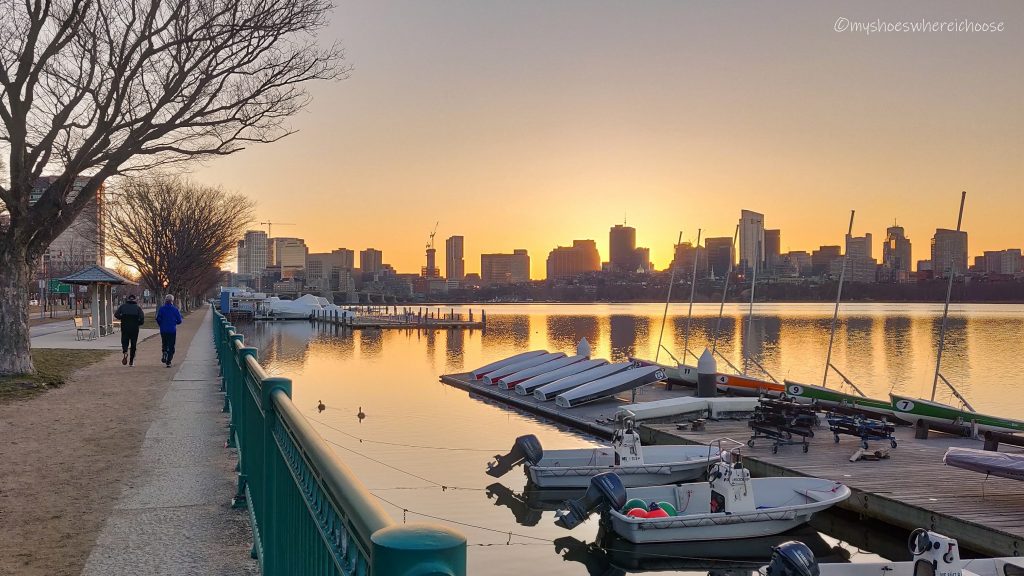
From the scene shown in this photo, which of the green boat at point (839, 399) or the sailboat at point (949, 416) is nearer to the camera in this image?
the sailboat at point (949, 416)

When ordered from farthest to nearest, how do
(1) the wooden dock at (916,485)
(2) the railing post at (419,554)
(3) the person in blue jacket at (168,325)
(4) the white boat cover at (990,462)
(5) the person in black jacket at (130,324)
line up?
(5) the person in black jacket at (130,324) → (3) the person in blue jacket at (168,325) → (4) the white boat cover at (990,462) → (1) the wooden dock at (916,485) → (2) the railing post at (419,554)

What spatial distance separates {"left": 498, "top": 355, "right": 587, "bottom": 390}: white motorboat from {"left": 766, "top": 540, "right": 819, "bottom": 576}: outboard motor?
84.1 feet

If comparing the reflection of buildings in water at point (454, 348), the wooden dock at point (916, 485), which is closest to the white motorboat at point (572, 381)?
the wooden dock at point (916, 485)

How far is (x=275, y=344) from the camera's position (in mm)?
67500

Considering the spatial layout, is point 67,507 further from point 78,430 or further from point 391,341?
point 391,341

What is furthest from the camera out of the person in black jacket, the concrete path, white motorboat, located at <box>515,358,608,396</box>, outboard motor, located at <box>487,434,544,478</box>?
white motorboat, located at <box>515,358,608,396</box>

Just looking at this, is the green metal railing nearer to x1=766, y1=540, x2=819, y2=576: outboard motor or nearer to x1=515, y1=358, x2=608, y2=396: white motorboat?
x1=766, y1=540, x2=819, y2=576: outboard motor

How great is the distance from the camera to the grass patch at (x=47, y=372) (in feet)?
57.5

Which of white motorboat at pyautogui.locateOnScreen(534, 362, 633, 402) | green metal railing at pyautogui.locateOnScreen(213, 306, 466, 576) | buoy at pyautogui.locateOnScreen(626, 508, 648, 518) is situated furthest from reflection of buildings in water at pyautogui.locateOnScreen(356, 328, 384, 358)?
green metal railing at pyautogui.locateOnScreen(213, 306, 466, 576)

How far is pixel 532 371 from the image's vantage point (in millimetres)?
37500

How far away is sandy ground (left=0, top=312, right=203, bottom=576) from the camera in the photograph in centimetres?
691

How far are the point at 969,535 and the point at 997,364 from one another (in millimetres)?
54560

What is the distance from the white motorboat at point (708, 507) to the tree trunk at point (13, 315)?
14241 millimetres

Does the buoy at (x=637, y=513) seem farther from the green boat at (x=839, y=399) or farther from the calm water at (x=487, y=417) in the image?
the green boat at (x=839, y=399)
